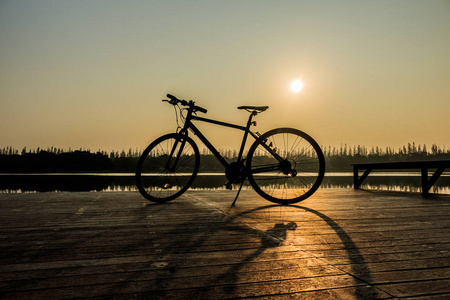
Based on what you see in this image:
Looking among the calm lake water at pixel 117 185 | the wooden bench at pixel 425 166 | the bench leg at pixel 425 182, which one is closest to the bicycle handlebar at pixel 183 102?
the calm lake water at pixel 117 185

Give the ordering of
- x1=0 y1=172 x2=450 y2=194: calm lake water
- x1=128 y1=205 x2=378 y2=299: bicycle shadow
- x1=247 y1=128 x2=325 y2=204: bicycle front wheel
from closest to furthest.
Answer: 1. x1=128 y1=205 x2=378 y2=299: bicycle shadow
2. x1=247 y1=128 x2=325 y2=204: bicycle front wheel
3. x1=0 y1=172 x2=450 y2=194: calm lake water

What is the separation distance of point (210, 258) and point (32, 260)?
1.06m

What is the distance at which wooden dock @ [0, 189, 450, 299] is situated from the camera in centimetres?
142

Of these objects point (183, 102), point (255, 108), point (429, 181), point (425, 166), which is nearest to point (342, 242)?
point (255, 108)

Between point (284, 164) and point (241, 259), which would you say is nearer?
point (241, 259)

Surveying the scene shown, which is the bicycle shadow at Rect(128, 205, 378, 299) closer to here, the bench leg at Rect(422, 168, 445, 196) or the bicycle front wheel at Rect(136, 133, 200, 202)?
the bicycle front wheel at Rect(136, 133, 200, 202)

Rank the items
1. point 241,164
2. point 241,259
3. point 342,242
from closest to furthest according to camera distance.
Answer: point 241,259 → point 342,242 → point 241,164

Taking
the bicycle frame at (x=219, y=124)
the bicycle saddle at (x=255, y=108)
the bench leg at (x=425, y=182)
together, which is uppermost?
the bicycle saddle at (x=255, y=108)

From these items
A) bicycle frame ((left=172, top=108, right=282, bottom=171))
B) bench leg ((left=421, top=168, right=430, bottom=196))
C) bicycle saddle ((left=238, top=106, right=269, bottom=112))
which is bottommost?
bench leg ((left=421, top=168, right=430, bottom=196))

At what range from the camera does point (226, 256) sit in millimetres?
1940

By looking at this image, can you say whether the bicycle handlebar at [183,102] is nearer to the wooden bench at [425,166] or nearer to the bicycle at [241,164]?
the bicycle at [241,164]

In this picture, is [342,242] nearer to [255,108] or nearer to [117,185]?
[255,108]

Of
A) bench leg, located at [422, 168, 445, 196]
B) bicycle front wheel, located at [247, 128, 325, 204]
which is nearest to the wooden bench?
bench leg, located at [422, 168, 445, 196]

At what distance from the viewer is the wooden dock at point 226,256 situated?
1.42 metres
